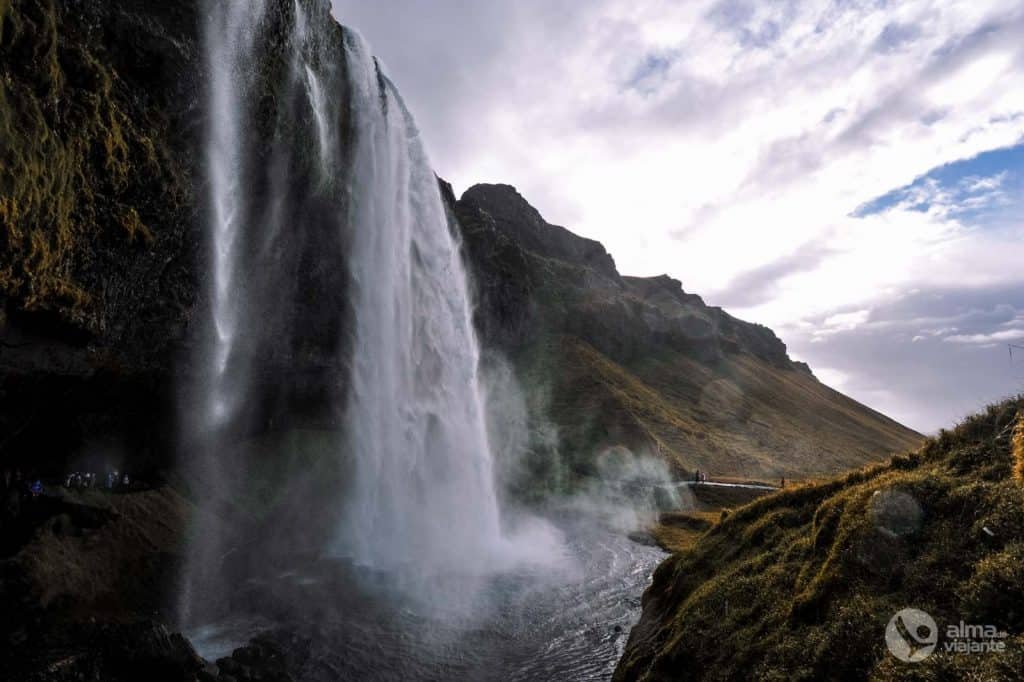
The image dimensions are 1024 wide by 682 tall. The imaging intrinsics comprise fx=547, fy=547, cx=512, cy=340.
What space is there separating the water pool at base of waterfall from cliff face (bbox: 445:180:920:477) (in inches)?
1488

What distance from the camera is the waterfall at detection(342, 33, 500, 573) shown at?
39.4m

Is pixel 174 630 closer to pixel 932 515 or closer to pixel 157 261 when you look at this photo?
pixel 157 261

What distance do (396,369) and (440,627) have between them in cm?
2144

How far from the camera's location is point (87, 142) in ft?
71.8

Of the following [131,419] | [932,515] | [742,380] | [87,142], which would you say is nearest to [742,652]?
[932,515]

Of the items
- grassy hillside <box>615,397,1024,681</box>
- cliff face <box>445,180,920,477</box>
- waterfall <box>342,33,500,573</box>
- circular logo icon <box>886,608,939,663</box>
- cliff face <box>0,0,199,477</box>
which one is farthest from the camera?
cliff face <box>445,180,920,477</box>

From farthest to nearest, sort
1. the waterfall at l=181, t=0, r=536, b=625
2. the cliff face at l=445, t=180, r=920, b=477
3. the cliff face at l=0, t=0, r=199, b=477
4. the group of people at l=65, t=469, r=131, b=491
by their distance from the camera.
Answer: the cliff face at l=445, t=180, r=920, b=477 → the waterfall at l=181, t=0, r=536, b=625 → the group of people at l=65, t=469, r=131, b=491 → the cliff face at l=0, t=0, r=199, b=477

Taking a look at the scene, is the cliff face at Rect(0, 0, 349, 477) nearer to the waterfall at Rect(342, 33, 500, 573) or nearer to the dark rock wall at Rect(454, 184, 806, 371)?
the waterfall at Rect(342, 33, 500, 573)

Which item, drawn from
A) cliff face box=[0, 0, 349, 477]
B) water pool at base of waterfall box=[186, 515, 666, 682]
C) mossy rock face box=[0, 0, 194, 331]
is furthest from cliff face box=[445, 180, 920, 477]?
mossy rock face box=[0, 0, 194, 331]

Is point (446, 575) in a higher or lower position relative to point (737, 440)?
lower

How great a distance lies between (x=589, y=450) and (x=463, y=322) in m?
29.9

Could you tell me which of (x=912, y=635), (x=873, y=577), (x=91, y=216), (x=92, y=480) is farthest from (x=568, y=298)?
(x=912, y=635)

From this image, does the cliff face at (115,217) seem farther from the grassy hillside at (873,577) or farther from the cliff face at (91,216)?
the grassy hillside at (873,577)

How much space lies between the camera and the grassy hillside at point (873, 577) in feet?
27.6
